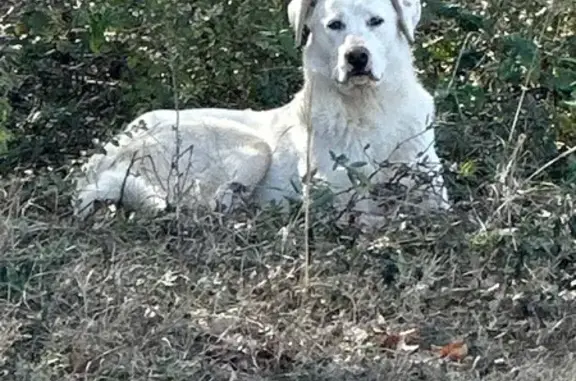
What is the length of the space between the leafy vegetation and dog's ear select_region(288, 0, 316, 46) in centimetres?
43

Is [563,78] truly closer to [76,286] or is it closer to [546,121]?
[546,121]

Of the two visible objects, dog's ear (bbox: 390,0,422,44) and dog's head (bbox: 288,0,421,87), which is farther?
dog's ear (bbox: 390,0,422,44)

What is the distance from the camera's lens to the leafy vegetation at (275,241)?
15.4 feet

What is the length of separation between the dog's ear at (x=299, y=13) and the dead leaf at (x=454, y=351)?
2362 mm

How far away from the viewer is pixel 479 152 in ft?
22.2

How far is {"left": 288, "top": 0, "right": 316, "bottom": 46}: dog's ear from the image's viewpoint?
6.72 m

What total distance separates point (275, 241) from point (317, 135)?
4.07ft

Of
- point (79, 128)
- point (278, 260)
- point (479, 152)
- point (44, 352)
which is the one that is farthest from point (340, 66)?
point (44, 352)

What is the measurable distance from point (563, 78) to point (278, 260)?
2491 mm

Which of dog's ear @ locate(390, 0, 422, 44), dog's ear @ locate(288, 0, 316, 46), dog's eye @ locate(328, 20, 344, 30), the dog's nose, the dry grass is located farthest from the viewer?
dog's ear @ locate(288, 0, 316, 46)

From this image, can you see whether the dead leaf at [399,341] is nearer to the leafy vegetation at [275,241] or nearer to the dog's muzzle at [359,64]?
the leafy vegetation at [275,241]

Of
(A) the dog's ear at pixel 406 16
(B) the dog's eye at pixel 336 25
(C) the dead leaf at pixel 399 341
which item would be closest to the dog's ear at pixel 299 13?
(B) the dog's eye at pixel 336 25

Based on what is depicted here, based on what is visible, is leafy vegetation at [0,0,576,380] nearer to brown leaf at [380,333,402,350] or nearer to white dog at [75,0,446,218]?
brown leaf at [380,333,402,350]

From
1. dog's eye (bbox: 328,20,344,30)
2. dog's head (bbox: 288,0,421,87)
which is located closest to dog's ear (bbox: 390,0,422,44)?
dog's head (bbox: 288,0,421,87)
